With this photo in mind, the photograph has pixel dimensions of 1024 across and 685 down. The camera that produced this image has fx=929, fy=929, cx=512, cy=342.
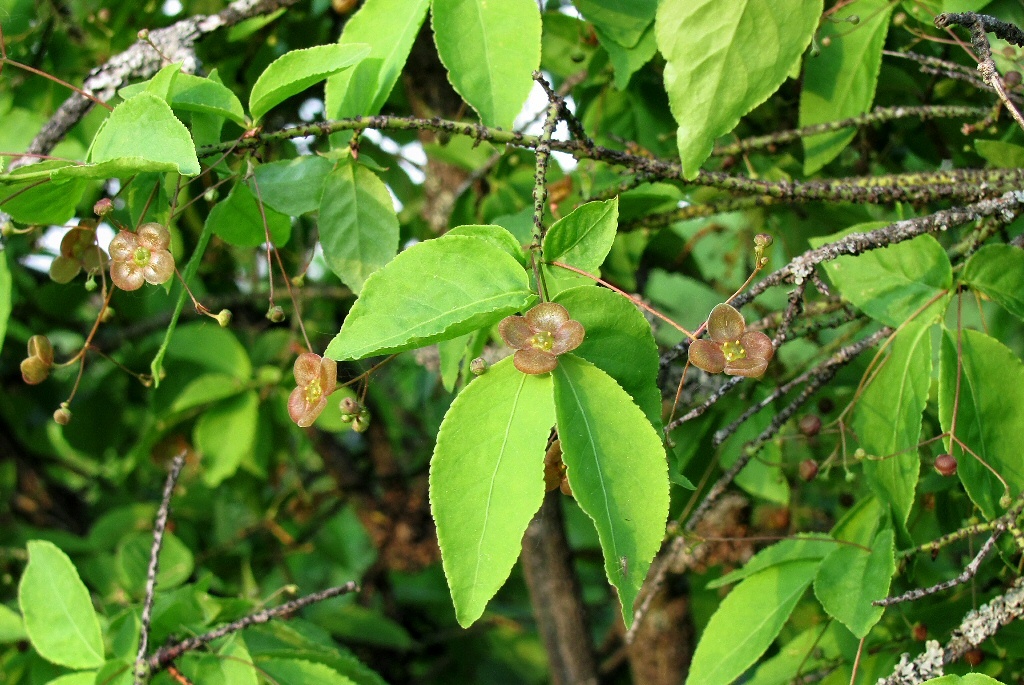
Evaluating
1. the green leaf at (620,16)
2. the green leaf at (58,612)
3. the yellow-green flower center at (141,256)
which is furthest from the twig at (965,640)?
the green leaf at (58,612)

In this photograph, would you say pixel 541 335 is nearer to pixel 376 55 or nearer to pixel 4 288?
pixel 376 55

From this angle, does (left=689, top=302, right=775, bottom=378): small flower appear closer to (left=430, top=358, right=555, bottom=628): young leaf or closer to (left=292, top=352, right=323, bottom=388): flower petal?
(left=430, top=358, right=555, bottom=628): young leaf

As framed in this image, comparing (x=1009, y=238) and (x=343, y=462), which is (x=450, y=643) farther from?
(x=1009, y=238)

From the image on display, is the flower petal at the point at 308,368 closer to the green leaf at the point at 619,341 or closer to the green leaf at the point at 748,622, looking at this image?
the green leaf at the point at 619,341

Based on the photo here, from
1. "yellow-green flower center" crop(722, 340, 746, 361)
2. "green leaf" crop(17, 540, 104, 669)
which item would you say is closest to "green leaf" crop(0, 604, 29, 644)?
"green leaf" crop(17, 540, 104, 669)

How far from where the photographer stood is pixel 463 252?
2.70 feet

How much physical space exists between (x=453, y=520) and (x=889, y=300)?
2.00 feet

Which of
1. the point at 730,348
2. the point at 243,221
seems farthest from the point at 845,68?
the point at 243,221

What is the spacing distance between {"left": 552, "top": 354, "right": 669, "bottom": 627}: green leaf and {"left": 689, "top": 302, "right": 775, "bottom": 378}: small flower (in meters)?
0.09

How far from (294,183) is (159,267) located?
7.5 inches

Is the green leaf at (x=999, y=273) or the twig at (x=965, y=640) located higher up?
the green leaf at (x=999, y=273)

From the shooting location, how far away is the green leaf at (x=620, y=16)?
1.15 metres

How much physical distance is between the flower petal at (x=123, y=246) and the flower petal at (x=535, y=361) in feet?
1.54


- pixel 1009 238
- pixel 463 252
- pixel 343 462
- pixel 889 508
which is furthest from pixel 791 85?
pixel 343 462
